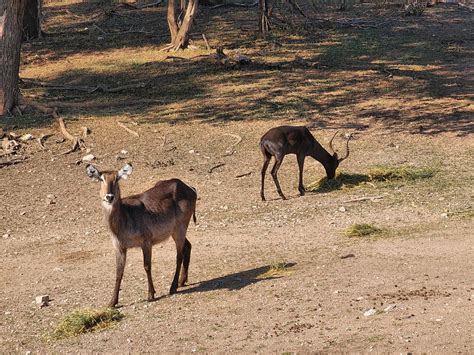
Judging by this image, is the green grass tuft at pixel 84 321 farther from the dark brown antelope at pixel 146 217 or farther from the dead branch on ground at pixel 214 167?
the dead branch on ground at pixel 214 167

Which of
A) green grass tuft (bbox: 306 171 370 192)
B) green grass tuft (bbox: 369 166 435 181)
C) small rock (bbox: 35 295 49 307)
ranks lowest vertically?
green grass tuft (bbox: 306 171 370 192)

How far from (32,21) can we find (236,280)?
22367mm

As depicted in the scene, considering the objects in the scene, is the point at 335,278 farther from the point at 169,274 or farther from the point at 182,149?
the point at 182,149

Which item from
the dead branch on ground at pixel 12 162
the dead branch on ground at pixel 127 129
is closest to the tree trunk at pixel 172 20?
the dead branch on ground at pixel 127 129

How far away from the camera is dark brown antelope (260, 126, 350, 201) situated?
1641 centimetres

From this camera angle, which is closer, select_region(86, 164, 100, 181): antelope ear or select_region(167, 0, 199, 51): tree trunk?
select_region(86, 164, 100, 181): antelope ear

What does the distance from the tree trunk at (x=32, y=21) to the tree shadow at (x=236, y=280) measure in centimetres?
2143

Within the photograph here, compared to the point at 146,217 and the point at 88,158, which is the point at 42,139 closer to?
the point at 88,158

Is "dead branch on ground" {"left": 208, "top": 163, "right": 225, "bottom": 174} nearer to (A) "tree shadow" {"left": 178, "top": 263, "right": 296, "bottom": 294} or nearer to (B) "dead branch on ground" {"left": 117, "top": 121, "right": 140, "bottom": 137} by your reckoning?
(B) "dead branch on ground" {"left": 117, "top": 121, "right": 140, "bottom": 137}

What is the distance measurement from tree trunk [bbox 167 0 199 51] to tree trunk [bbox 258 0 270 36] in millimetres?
2738

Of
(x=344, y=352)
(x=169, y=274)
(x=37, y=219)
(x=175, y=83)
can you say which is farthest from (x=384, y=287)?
(x=175, y=83)

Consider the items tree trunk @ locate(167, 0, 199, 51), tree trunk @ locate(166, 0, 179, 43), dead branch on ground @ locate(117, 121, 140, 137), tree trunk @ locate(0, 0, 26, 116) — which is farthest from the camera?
tree trunk @ locate(166, 0, 179, 43)

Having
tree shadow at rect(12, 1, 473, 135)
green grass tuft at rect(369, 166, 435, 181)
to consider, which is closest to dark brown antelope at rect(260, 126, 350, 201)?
green grass tuft at rect(369, 166, 435, 181)

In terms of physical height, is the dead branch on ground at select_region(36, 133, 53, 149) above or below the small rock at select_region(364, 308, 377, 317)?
below
